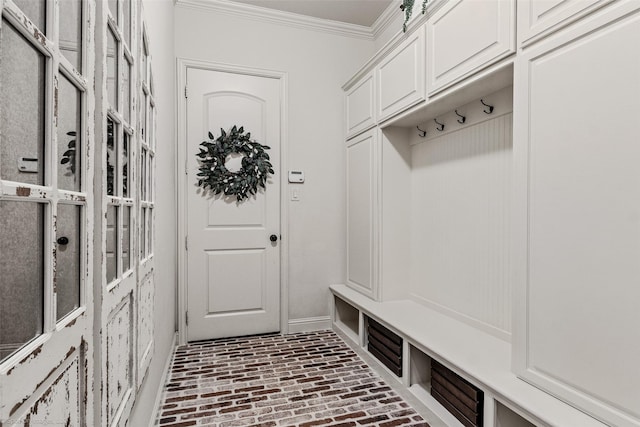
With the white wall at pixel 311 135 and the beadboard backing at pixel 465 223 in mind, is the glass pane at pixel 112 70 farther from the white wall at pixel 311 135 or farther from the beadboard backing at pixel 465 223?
the white wall at pixel 311 135

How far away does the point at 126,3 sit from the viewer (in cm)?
116

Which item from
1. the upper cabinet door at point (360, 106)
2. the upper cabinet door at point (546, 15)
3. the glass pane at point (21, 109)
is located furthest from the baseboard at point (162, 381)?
the upper cabinet door at point (546, 15)

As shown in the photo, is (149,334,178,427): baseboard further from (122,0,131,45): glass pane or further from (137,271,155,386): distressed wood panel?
(122,0,131,45): glass pane

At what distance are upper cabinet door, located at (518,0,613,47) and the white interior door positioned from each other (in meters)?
2.13

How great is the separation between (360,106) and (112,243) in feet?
8.20

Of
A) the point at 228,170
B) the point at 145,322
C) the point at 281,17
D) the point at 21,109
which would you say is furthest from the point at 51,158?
the point at 281,17

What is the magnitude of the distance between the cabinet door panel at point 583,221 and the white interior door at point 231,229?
215 cm

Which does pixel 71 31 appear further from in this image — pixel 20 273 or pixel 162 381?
pixel 162 381

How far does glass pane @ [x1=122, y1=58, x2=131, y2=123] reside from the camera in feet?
3.67

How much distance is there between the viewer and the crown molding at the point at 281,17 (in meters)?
3.00

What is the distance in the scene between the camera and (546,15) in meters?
1.37

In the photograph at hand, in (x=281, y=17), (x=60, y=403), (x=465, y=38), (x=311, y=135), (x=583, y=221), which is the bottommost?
(x=60, y=403)

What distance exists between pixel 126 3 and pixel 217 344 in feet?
8.34

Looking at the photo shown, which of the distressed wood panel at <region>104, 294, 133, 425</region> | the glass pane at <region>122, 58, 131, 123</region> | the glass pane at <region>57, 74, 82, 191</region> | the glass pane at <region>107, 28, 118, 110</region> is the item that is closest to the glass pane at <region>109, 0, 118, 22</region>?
the glass pane at <region>107, 28, 118, 110</region>
